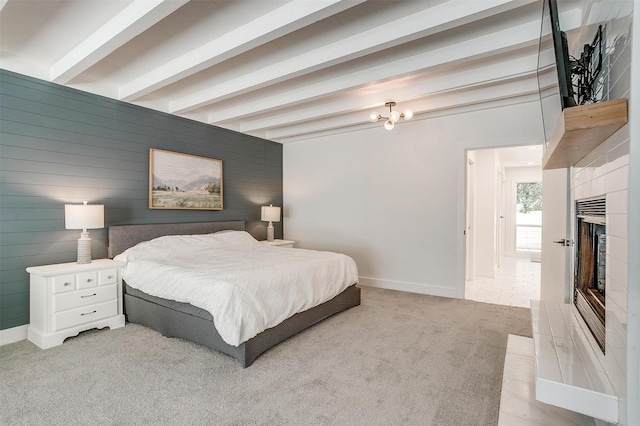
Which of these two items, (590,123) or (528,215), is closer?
(590,123)

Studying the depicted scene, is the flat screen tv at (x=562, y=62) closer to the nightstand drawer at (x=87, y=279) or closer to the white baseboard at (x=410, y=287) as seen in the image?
the white baseboard at (x=410, y=287)

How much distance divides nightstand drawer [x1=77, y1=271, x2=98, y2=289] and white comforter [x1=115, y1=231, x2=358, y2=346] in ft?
0.87

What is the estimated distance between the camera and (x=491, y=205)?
231 inches

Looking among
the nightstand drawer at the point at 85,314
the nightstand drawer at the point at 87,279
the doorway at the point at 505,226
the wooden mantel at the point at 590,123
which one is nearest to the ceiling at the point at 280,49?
the wooden mantel at the point at 590,123

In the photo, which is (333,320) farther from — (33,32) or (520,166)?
(520,166)

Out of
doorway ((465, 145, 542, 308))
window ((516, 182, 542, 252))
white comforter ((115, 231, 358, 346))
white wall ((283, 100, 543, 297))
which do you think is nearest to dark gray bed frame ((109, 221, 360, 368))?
white comforter ((115, 231, 358, 346))

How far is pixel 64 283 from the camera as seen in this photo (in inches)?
109

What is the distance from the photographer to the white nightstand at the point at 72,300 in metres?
2.70

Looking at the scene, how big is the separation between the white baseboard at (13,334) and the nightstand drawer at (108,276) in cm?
74

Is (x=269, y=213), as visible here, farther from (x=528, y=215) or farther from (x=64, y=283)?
(x=528, y=215)

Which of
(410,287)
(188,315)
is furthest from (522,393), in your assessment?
(410,287)

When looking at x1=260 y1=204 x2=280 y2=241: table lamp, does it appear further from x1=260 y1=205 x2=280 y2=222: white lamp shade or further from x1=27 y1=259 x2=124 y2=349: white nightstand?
x1=27 y1=259 x2=124 y2=349: white nightstand

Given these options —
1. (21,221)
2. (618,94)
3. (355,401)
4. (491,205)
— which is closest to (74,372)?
(21,221)

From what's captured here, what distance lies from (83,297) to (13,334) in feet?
2.20
